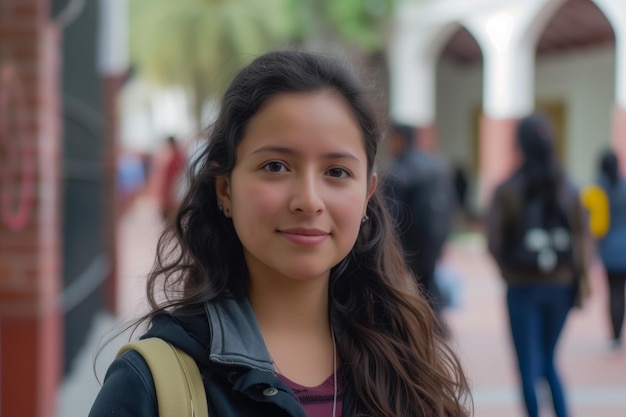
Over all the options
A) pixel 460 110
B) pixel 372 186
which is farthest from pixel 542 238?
pixel 460 110

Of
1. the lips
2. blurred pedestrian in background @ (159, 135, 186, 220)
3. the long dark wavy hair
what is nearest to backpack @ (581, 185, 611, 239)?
blurred pedestrian in background @ (159, 135, 186, 220)

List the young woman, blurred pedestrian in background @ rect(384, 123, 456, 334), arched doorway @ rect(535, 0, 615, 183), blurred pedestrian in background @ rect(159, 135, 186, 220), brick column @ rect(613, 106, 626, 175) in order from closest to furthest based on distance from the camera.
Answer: the young woman → blurred pedestrian in background @ rect(384, 123, 456, 334) → blurred pedestrian in background @ rect(159, 135, 186, 220) → brick column @ rect(613, 106, 626, 175) → arched doorway @ rect(535, 0, 615, 183)

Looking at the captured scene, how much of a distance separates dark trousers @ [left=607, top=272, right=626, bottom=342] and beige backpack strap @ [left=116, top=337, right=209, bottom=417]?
650 centimetres

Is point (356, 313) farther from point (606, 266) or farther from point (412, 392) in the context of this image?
point (606, 266)

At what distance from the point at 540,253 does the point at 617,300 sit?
9.62ft

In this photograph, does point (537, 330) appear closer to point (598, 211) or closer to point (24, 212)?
point (24, 212)

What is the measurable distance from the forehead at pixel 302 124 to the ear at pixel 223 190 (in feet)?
0.32

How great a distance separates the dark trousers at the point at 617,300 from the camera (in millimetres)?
7340

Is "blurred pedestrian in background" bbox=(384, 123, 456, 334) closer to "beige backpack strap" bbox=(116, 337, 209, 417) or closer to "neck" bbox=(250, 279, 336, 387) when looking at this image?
"neck" bbox=(250, 279, 336, 387)

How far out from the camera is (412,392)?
1.69 m

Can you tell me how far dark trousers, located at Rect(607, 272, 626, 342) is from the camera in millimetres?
7340

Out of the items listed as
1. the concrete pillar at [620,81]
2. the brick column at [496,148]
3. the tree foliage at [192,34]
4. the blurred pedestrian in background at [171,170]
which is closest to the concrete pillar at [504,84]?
the brick column at [496,148]

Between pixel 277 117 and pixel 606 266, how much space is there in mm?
6525

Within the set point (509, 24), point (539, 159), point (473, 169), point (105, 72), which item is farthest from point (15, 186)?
point (473, 169)
